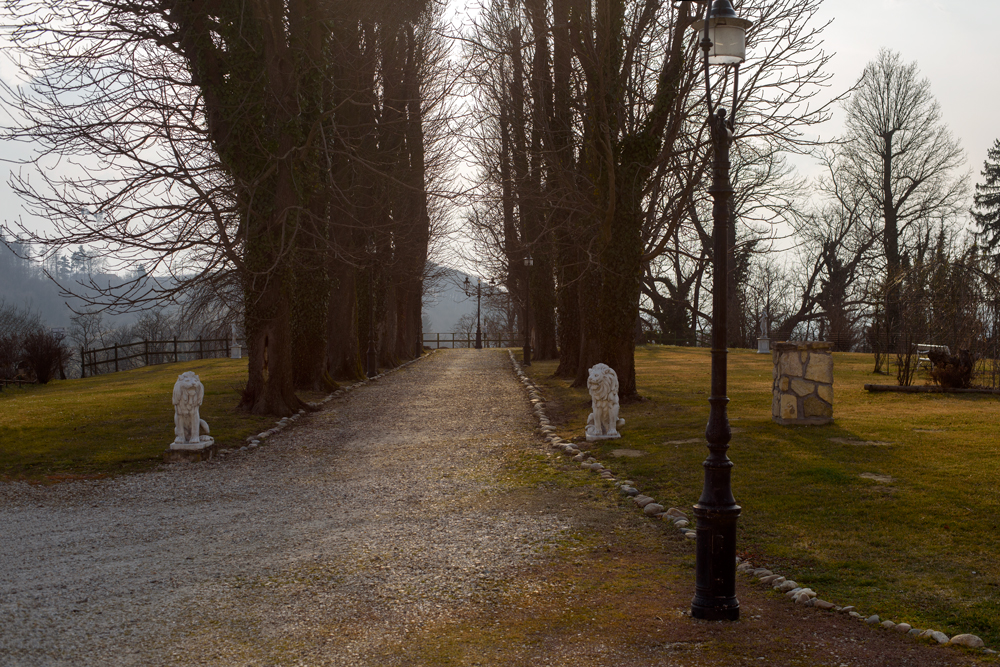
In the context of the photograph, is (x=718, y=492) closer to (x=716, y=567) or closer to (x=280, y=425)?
(x=716, y=567)

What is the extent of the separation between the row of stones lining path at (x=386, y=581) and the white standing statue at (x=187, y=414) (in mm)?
859

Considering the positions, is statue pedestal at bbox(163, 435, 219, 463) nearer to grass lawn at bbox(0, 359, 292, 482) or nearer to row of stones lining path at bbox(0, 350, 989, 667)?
grass lawn at bbox(0, 359, 292, 482)

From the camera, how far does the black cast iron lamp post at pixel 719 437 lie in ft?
16.4

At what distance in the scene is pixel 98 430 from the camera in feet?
43.4

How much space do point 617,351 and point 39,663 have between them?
482 inches

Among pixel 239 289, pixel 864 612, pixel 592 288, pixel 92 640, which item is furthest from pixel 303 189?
pixel 864 612

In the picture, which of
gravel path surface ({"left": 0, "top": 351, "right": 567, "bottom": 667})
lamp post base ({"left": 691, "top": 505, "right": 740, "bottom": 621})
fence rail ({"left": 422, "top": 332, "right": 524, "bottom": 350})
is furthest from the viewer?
fence rail ({"left": 422, "top": 332, "right": 524, "bottom": 350})

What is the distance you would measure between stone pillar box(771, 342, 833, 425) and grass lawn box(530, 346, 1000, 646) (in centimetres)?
30

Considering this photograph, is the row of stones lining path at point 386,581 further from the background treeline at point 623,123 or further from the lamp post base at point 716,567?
the background treeline at point 623,123

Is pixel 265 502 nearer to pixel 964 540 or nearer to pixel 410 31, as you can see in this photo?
pixel 964 540

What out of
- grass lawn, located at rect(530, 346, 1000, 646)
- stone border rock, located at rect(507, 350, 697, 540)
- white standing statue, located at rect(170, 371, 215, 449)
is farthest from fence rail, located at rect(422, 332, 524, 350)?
white standing statue, located at rect(170, 371, 215, 449)

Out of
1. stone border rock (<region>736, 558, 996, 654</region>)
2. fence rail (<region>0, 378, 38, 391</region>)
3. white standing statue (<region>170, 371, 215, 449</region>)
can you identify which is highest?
white standing statue (<region>170, 371, 215, 449</region>)

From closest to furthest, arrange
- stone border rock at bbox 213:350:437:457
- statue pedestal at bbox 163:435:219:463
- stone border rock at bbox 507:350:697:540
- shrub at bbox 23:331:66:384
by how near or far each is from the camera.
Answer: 1. stone border rock at bbox 507:350:697:540
2. statue pedestal at bbox 163:435:219:463
3. stone border rock at bbox 213:350:437:457
4. shrub at bbox 23:331:66:384

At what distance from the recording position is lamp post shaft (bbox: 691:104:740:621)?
16.3 ft
